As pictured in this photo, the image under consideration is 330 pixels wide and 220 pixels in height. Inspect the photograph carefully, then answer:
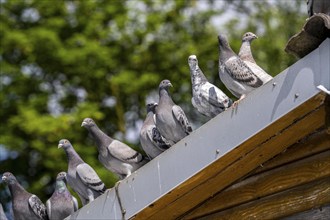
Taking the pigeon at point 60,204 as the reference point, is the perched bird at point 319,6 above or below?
below

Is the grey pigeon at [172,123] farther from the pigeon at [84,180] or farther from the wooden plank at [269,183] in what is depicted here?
the pigeon at [84,180]

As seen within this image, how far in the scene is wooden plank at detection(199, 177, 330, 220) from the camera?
4879 millimetres

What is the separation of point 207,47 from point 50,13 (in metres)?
3.45

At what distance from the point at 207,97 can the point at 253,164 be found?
50 centimetres

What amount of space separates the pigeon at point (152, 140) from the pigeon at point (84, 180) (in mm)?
709

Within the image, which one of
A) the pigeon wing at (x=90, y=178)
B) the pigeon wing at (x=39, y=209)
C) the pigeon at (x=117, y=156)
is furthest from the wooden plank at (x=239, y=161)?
the pigeon wing at (x=39, y=209)

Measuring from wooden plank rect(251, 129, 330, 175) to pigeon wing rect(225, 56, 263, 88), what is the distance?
15.0 inches

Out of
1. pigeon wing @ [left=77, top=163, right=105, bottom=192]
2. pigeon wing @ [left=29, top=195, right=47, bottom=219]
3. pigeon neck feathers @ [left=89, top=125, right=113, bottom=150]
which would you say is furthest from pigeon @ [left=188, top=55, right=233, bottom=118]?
pigeon wing @ [left=29, top=195, right=47, bottom=219]

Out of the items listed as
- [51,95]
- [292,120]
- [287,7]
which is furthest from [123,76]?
[292,120]

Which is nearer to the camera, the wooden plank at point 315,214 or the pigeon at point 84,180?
A: the wooden plank at point 315,214

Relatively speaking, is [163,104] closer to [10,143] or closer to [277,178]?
[277,178]

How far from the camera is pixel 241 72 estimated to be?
525cm

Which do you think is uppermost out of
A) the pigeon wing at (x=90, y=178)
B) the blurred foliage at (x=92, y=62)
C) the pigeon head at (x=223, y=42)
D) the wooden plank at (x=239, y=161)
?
the blurred foliage at (x=92, y=62)

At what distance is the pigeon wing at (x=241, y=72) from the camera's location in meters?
5.20
